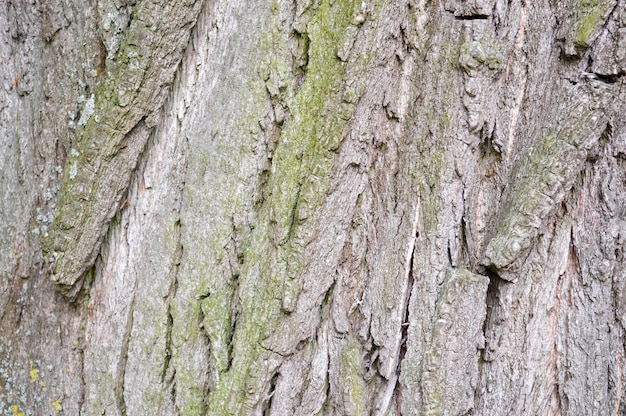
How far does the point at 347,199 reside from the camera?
1522 millimetres

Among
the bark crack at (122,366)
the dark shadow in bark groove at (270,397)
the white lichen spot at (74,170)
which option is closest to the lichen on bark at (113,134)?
the white lichen spot at (74,170)

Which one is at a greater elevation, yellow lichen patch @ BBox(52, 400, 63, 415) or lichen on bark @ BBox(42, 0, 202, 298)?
lichen on bark @ BBox(42, 0, 202, 298)

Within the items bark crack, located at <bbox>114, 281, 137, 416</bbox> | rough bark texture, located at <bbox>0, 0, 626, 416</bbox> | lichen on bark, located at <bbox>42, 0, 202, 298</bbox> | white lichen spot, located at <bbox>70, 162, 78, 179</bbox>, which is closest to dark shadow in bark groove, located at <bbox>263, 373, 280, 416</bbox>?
rough bark texture, located at <bbox>0, 0, 626, 416</bbox>

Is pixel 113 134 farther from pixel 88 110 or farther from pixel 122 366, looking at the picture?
pixel 122 366

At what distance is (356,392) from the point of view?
5.07ft

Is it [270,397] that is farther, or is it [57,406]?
[57,406]

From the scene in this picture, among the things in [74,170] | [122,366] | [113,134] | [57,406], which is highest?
[113,134]

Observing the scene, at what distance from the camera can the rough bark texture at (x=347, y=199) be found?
4.85 ft

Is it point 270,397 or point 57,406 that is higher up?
point 270,397

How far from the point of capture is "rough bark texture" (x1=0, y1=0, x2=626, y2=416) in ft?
4.85

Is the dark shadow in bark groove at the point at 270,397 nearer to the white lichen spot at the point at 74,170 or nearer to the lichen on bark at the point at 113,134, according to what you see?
the lichen on bark at the point at 113,134

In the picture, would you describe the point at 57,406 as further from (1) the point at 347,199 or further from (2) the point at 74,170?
(1) the point at 347,199

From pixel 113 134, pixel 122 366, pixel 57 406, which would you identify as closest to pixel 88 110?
pixel 113 134

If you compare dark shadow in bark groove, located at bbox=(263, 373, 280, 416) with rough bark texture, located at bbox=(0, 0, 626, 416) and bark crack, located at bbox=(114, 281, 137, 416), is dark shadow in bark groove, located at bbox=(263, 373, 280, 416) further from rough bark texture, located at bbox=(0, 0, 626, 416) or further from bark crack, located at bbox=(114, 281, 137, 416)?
bark crack, located at bbox=(114, 281, 137, 416)
